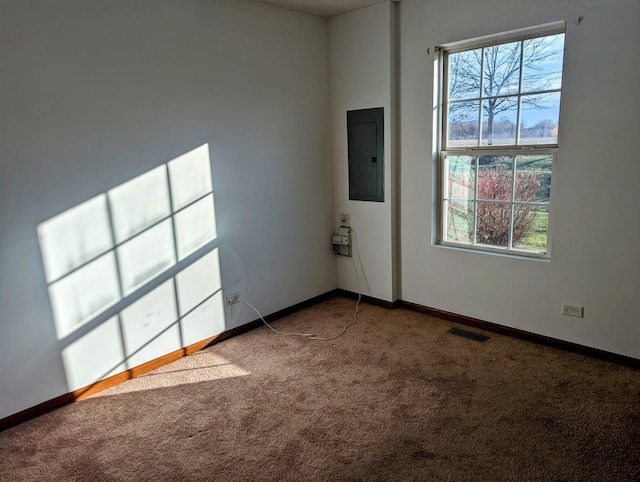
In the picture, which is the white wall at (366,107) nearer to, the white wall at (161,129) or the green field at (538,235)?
the white wall at (161,129)

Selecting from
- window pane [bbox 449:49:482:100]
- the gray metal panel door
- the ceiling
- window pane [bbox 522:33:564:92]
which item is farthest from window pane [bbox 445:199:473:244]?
the ceiling

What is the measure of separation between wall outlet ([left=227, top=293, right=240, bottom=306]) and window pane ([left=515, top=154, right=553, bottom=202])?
88.0 inches

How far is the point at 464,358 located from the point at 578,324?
0.80m

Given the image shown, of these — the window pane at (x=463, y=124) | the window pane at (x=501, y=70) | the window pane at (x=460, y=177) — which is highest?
the window pane at (x=501, y=70)

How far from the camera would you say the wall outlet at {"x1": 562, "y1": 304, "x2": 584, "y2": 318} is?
9.79ft

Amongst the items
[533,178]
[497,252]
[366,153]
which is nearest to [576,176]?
[533,178]

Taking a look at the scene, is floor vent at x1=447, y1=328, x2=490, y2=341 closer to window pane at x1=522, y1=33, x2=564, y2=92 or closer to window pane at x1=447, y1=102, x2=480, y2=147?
window pane at x1=447, y1=102, x2=480, y2=147

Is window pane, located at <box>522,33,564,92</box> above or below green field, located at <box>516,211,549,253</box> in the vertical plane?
above

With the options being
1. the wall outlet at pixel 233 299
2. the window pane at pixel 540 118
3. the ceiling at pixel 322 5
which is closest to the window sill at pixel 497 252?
the window pane at pixel 540 118

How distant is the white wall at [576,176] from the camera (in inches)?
104

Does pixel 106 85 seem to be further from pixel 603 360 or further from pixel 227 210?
pixel 603 360

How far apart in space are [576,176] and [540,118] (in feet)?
1.54

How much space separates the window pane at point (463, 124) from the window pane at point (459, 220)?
466mm

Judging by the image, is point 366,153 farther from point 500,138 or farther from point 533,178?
point 533,178
